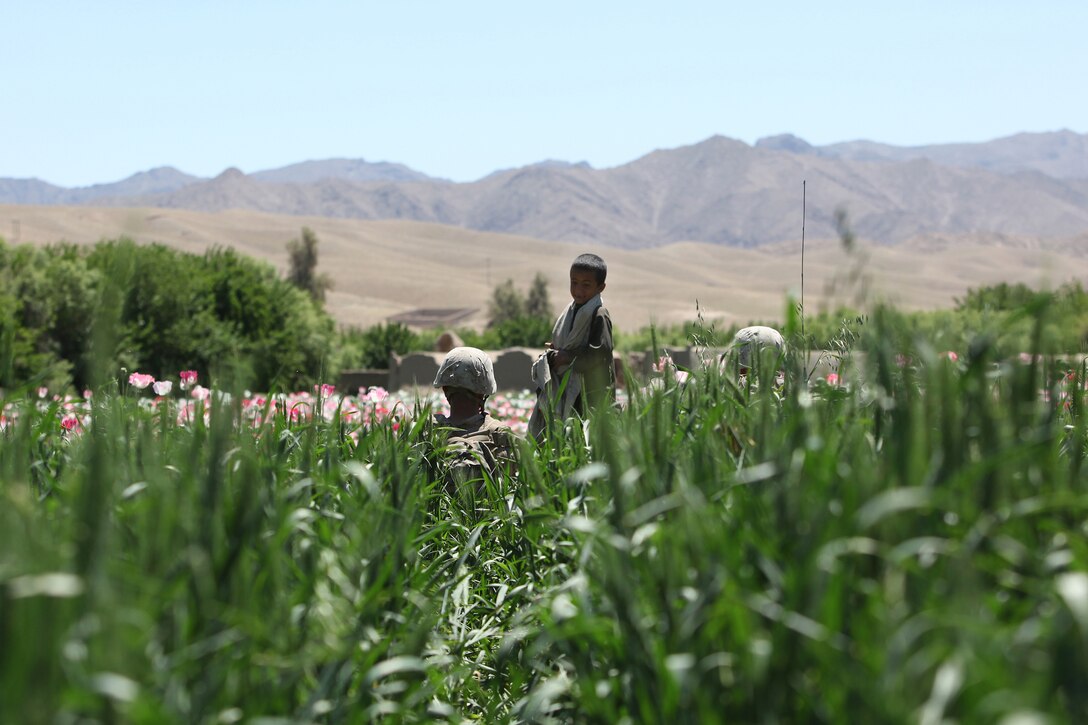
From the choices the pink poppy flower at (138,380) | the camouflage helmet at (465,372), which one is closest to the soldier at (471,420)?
the camouflage helmet at (465,372)

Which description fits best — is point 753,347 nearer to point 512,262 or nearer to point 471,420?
point 471,420

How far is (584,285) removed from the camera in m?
5.70

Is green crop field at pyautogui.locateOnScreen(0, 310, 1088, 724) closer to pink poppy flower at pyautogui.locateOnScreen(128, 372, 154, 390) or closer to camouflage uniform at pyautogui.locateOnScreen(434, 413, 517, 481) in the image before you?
camouflage uniform at pyautogui.locateOnScreen(434, 413, 517, 481)

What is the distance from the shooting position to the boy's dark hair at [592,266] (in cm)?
565

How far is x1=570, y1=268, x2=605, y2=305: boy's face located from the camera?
5668 millimetres

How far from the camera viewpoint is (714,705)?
206 cm

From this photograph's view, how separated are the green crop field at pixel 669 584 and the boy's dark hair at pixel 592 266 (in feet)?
8.67

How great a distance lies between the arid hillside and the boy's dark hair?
7389 centimetres

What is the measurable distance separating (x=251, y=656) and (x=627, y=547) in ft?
2.43

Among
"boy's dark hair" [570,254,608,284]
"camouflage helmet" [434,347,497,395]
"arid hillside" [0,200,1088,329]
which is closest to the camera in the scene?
"camouflage helmet" [434,347,497,395]

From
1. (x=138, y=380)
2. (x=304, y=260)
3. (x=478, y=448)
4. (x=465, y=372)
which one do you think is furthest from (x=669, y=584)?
(x=304, y=260)

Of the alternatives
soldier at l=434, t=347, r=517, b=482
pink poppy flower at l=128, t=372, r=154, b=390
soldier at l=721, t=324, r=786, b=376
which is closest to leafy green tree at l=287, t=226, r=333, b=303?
pink poppy flower at l=128, t=372, r=154, b=390

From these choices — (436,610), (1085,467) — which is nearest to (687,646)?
(436,610)

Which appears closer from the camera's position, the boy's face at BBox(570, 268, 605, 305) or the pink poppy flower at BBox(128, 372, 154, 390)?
the pink poppy flower at BBox(128, 372, 154, 390)
